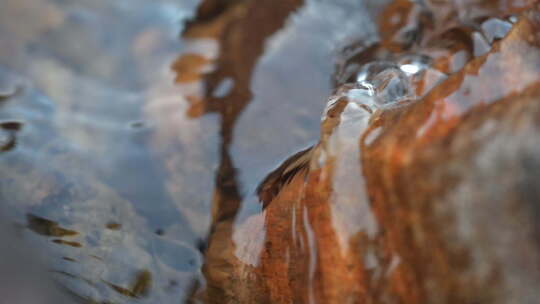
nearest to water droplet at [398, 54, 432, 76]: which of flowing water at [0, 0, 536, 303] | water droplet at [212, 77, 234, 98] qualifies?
flowing water at [0, 0, 536, 303]

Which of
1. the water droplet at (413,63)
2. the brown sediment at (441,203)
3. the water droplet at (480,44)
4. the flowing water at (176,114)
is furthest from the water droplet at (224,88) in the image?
the water droplet at (480,44)

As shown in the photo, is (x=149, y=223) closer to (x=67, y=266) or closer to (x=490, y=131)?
(x=67, y=266)

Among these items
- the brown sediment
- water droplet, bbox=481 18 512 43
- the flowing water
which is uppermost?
water droplet, bbox=481 18 512 43

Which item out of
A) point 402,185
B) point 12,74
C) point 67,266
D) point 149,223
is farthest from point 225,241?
point 12,74

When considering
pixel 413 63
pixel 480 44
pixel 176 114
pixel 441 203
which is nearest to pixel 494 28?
pixel 480 44

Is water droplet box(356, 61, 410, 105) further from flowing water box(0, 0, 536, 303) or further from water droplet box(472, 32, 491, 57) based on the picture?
water droplet box(472, 32, 491, 57)

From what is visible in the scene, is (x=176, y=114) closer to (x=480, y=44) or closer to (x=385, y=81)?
(x=385, y=81)

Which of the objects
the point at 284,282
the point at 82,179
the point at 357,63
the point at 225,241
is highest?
the point at 357,63

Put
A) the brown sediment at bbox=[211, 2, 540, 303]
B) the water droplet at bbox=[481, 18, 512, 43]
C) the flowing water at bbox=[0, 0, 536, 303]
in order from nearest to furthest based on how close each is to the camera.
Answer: the brown sediment at bbox=[211, 2, 540, 303] < the flowing water at bbox=[0, 0, 536, 303] < the water droplet at bbox=[481, 18, 512, 43]
